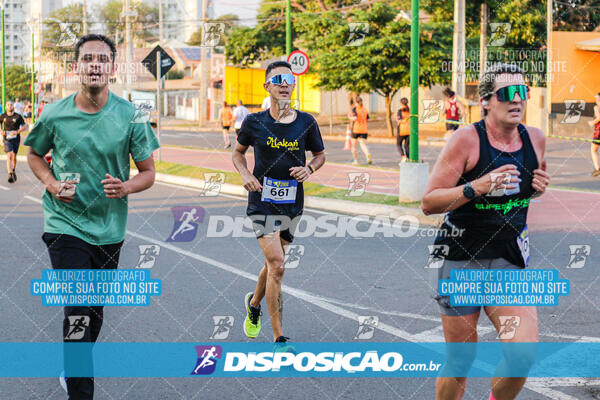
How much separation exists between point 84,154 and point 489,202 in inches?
83.2

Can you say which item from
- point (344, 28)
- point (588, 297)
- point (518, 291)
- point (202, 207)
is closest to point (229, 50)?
point (344, 28)

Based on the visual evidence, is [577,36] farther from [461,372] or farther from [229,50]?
[461,372]

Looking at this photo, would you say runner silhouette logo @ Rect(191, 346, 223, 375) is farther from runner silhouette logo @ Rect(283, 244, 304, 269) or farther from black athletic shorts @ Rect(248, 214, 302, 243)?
runner silhouette logo @ Rect(283, 244, 304, 269)

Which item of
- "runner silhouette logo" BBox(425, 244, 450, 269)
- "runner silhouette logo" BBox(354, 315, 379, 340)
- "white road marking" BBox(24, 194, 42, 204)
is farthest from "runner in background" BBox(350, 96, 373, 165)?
"runner silhouette logo" BBox(425, 244, 450, 269)

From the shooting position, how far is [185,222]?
41.0 feet

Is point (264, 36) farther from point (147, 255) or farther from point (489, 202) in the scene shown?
point (489, 202)

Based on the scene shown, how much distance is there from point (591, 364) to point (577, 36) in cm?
3645

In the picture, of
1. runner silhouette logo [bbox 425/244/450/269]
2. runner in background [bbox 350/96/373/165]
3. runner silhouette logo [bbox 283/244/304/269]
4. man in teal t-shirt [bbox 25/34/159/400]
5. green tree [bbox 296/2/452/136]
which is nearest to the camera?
runner silhouette logo [bbox 425/244/450/269]

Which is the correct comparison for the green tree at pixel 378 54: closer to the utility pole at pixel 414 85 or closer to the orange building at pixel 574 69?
the orange building at pixel 574 69

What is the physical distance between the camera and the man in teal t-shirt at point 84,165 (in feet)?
13.9

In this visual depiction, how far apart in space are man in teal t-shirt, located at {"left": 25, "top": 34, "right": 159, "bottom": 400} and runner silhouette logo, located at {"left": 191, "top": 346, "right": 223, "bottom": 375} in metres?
1.18

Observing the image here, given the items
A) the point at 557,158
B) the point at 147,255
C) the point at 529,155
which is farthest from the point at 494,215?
the point at 557,158

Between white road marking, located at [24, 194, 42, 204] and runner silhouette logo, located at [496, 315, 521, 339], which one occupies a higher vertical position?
runner silhouette logo, located at [496, 315, 521, 339]

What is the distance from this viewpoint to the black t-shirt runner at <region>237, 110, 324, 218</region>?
588cm
